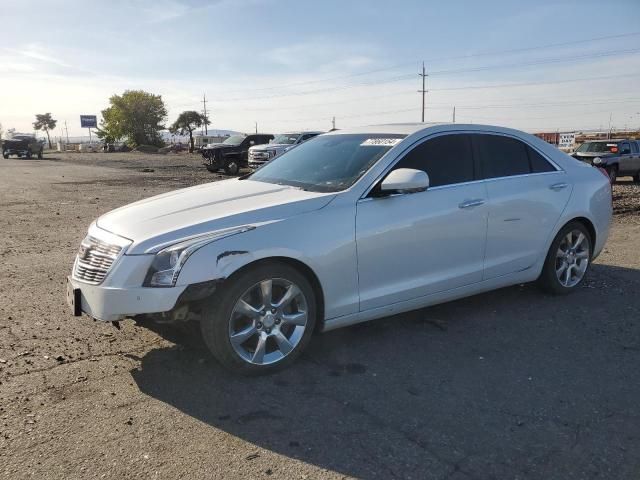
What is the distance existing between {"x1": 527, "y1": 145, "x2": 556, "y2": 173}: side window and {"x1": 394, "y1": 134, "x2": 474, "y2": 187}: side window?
0.80 meters

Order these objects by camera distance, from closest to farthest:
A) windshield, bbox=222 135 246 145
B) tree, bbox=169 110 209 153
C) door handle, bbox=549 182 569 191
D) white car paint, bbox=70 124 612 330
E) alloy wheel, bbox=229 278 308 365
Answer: white car paint, bbox=70 124 612 330 < alloy wheel, bbox=229 278 308 365 < door handle, bbox=549 182 569 191 < windshield, bbox=222 135 246 145 < tree, bbox=169 110 209 153

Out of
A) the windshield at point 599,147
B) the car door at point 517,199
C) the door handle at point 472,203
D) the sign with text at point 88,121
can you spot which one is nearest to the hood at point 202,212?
the door handle at point 472,203

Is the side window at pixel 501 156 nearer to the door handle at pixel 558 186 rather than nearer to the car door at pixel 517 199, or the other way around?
the car door at pixel 517 199

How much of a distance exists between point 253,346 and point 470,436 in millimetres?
1507

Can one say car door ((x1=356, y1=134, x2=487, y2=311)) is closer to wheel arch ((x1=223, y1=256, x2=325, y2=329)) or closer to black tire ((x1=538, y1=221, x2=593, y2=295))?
wheel arch ((x1=223, y1=256, x2=325, y2=329))

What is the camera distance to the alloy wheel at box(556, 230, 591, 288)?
17.7 ft

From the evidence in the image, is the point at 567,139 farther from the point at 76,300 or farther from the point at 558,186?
the point at 76,300

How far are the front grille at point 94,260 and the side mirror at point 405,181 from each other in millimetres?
1907

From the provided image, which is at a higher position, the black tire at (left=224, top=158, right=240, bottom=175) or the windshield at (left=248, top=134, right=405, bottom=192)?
the windshield at (left=248, top=134, right=405, bottom=192)

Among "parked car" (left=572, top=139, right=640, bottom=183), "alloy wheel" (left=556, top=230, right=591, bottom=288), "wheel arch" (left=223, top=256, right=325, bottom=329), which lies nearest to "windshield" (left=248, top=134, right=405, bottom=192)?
"wheel arch" (left=223, top=256, right=325, bottom=329)

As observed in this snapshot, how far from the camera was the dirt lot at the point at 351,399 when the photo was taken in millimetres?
2764

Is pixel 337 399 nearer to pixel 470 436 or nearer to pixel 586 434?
pixel 470 436

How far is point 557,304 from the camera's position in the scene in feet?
17.2

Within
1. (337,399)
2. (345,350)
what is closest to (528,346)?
(345,350)
